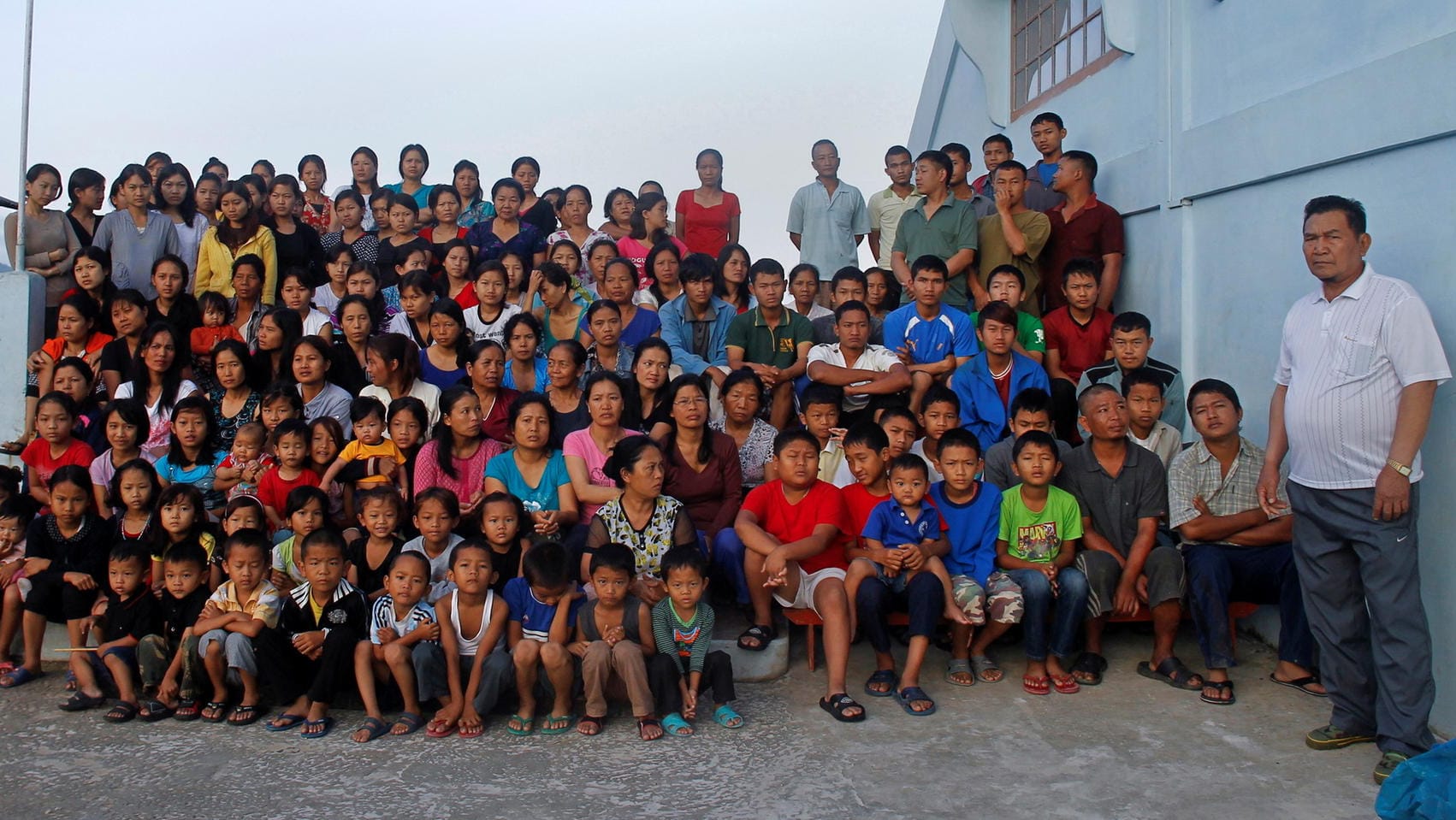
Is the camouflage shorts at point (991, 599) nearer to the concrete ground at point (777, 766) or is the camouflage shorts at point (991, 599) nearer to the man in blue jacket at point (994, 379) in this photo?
the concrete ground at point (777, 766)

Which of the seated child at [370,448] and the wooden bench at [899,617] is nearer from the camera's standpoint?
the wooden bench at [899,617]

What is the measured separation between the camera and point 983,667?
16.5ft

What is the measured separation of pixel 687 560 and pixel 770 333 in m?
2.54

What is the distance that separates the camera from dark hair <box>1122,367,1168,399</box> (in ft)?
17.9

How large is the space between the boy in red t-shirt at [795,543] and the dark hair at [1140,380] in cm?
158

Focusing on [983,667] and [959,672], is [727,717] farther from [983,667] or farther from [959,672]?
[983,667]

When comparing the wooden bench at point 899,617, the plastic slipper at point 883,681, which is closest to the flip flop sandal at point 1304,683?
the wooden bench at point 899,617

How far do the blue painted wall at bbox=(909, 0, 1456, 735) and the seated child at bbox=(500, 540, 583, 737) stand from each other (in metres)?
3.32

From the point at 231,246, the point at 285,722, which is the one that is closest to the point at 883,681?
the point at 285,722

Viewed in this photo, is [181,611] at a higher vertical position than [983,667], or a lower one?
higher

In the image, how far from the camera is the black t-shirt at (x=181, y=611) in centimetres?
491

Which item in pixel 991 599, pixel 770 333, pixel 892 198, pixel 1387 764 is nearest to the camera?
pixel 1387 764

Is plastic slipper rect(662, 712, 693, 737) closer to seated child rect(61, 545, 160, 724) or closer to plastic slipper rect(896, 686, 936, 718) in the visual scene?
plastic slipper rect(896, 686, 936, 718)

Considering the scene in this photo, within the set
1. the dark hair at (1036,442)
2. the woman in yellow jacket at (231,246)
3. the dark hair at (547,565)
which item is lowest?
the dark hair at (547,565)
